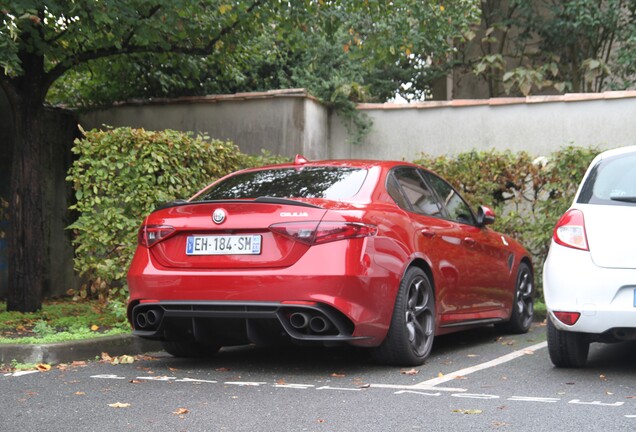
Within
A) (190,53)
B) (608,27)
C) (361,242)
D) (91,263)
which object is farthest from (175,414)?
(608,27)

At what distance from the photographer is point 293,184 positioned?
21.0 ft

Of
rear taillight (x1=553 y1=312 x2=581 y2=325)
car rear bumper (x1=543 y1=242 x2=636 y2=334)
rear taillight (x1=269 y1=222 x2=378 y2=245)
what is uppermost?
rear taillight (x1=269 y1=222 x2=378 y2=245)

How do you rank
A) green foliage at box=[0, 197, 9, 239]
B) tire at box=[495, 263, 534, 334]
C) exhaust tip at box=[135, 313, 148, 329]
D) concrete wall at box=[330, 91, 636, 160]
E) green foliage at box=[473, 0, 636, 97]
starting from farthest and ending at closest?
green foliage at box=[473, 0, 636, 97] → concrete wall at box=[330, 91, 636, 160] → green foliage at box=[0, 197, 9, 239] → tire at box=[495, 263, 534, 334] → exhaust tip at box=[135, 313, 148, 329]

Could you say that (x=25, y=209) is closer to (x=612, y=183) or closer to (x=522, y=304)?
(x=522, y=304)

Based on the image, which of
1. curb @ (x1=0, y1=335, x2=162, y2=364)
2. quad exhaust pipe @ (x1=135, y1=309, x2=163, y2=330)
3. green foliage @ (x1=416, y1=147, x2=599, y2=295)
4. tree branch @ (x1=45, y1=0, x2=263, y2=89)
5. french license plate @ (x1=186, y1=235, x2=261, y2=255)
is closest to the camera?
french license plate @ (x1=186, y1=235, x2=261, y2=255)

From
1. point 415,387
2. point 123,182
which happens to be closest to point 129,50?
point 123,182

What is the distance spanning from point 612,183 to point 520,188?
5003mm

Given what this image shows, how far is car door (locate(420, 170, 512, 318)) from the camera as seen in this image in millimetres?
7320

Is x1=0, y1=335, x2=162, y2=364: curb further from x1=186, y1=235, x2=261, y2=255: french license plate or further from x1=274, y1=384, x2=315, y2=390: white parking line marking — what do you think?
x1=274, y1=384, x2=315, y2=390: white parking line marking

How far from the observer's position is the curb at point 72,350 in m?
6.35

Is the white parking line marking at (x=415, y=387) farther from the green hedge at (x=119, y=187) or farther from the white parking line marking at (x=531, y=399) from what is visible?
the green hedge at (x=119, y=187)

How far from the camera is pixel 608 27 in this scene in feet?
53.2

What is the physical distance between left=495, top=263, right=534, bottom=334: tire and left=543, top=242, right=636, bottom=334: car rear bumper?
2.62 meters

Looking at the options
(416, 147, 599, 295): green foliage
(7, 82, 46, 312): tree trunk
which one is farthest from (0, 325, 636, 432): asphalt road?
(416, 147, 599, 295): green foliage
